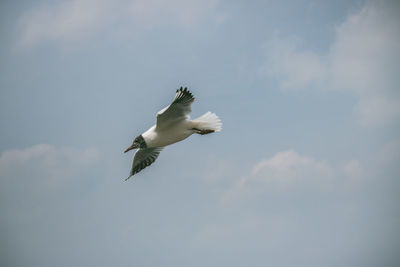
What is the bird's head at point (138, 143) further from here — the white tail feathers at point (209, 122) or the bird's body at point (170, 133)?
the white tail feathers at point (209, 122)

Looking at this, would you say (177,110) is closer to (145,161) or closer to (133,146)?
(133,146)

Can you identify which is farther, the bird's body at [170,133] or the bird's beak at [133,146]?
the bird's beak at [133,146]

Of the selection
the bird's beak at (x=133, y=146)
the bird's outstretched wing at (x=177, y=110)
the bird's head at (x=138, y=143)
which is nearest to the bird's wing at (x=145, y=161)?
the bird's beak at (x=133, y=146)

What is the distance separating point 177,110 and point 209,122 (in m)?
0.87

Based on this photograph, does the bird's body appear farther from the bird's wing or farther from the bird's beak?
the bird's wing

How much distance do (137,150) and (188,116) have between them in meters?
2.01

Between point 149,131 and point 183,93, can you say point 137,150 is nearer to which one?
point 149,131

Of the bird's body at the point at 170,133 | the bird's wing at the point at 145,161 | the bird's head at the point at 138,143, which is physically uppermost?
the bird's wing at the point at 145,161

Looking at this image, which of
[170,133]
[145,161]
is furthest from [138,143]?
[145,161]

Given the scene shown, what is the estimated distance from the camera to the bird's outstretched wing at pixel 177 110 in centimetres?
784

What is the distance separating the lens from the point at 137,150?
9.76m

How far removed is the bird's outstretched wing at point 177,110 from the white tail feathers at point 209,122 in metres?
0.42

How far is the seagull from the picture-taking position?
7911 mm

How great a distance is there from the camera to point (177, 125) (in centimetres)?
834
